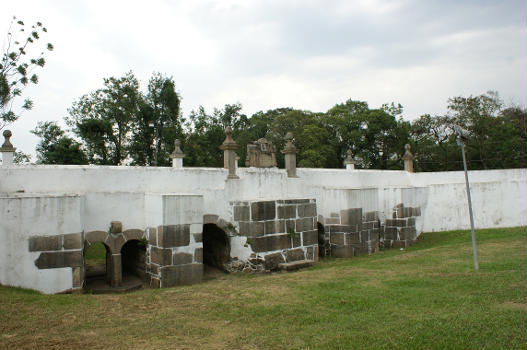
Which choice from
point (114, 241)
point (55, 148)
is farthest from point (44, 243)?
point (55, 148)

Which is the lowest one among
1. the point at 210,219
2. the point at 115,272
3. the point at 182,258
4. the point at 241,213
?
the point at 115,272

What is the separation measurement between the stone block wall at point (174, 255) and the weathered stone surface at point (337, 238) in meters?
5.01

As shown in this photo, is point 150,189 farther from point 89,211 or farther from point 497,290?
point 497,290

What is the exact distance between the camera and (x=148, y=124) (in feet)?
94.7

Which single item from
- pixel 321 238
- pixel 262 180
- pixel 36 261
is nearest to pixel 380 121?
pixel 321 238

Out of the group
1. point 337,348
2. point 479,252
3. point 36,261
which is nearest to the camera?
point 337,348

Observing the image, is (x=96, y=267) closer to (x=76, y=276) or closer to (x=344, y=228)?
(x=76, y=276)

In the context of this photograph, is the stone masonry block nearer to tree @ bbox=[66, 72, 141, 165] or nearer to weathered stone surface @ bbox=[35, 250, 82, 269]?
weathered stone surface @ bbox=[35, 250, 82, 269]

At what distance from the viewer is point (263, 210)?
10.2 metres

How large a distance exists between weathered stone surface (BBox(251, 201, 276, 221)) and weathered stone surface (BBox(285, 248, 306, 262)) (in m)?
1.11

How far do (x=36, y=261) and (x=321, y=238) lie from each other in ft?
27.0

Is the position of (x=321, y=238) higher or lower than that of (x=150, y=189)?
lower

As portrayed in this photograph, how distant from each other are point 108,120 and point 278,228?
2118cm

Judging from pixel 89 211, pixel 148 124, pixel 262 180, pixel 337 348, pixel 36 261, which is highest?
pixel 148 124
